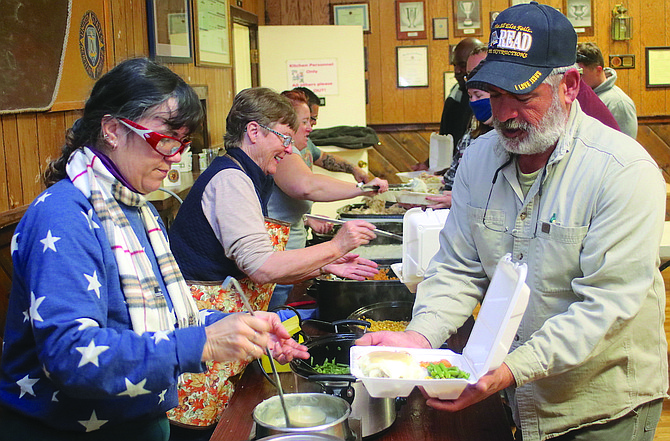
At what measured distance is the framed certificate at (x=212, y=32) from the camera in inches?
199

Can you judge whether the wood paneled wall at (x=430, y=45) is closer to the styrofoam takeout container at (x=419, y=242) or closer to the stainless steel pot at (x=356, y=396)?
the styrofoam takeout container at (x=419, y=242)

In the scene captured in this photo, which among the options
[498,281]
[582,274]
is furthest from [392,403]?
[582,274]

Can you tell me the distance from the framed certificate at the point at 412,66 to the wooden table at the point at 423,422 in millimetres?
6395

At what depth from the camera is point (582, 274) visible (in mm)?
1581

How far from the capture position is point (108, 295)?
133cm

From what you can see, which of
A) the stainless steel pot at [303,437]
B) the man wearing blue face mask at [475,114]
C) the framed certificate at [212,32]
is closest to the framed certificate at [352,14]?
the framed certificate at [212,32]

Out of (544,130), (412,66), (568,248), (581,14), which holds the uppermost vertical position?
(581,14)

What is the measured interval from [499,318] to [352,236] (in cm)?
117

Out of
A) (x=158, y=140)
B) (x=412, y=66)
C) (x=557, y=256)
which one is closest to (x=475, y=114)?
(x=557, y=256)

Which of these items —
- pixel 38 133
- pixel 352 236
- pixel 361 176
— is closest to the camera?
pixel 352 236

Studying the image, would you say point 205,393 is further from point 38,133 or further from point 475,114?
point 475,114

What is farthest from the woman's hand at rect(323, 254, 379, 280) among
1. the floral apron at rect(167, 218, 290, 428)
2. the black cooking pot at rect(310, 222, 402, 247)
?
the black cooking pot at rect(310, 222, 402, 247)

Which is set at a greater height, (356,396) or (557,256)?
(557,256)

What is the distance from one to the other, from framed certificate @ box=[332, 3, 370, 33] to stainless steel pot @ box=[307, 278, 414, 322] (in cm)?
580
